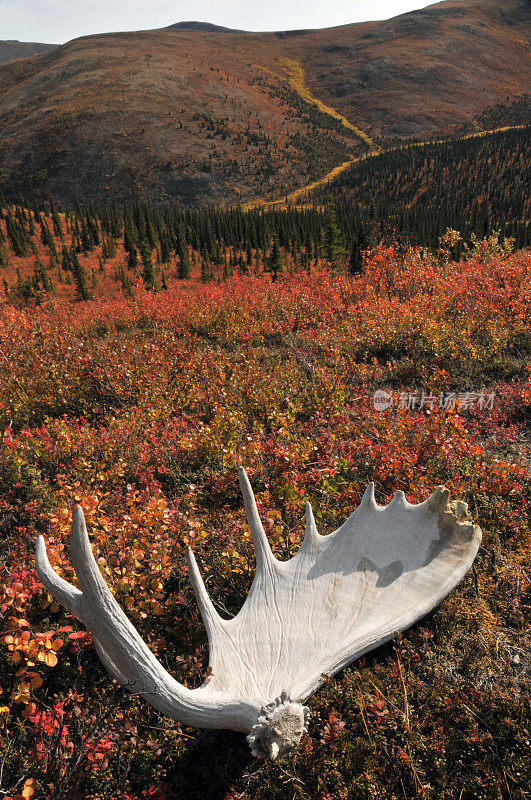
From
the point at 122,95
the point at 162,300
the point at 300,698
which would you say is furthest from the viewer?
the point at 122,95

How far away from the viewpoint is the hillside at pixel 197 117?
105m

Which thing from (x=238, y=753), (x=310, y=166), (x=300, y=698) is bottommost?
(x=238, y=753)

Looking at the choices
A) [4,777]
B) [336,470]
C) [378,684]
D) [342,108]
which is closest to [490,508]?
[336,470]

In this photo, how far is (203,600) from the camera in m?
2.77

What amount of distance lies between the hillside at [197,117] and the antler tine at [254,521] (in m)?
107

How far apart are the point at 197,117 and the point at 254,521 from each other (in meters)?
155

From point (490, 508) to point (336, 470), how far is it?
1.78m

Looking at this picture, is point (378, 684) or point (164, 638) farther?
point (164, 638)

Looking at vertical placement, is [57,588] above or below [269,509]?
above

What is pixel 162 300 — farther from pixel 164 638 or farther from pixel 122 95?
pixel 122 95

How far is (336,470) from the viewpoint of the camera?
5203mm

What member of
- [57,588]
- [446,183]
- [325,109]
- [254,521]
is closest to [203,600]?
[254,521]

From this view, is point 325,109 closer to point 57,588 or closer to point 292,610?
point 292,610

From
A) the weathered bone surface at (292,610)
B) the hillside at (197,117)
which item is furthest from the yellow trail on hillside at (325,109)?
the weathered bone surface at (292,610)
